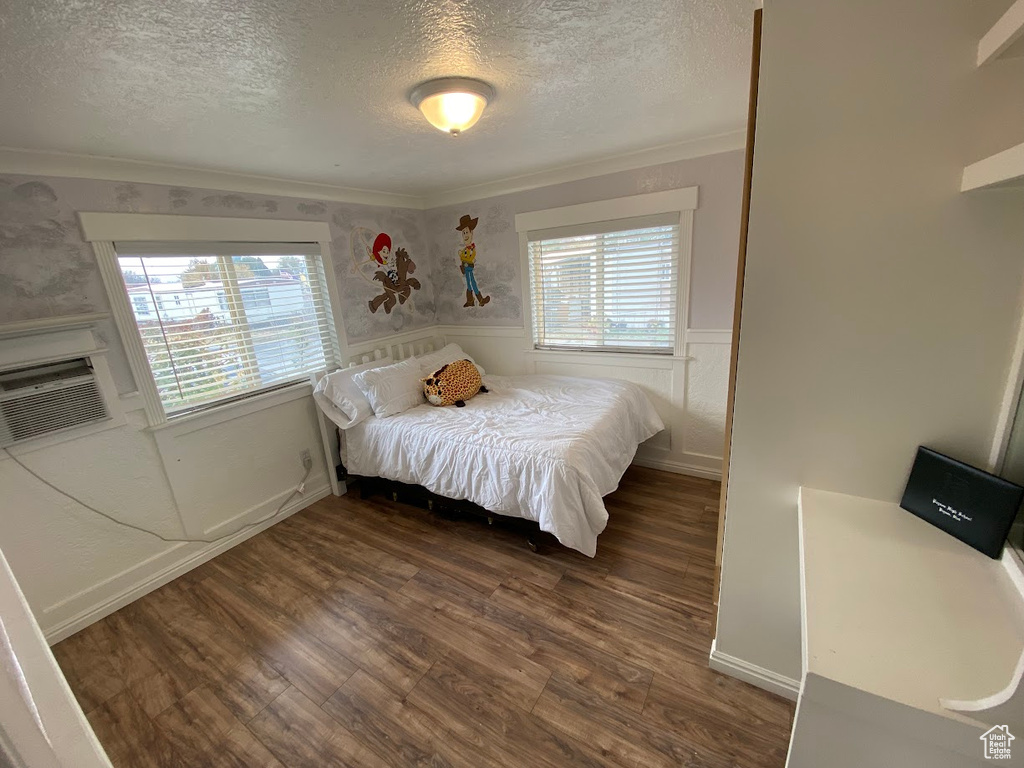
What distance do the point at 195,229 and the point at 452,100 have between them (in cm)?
174

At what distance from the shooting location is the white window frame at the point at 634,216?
2.65 metres

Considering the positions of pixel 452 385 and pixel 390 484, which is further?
pixel 452 385

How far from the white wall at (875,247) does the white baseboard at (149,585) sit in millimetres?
2924

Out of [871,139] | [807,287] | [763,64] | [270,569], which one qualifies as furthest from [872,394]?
[270,569]

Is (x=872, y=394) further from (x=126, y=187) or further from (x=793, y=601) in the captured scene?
(x=126, y=187)

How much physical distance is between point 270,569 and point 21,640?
2.08 meters

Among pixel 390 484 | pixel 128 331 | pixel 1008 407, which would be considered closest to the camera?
pixel 1008 407

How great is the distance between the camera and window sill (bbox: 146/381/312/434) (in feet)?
7.48

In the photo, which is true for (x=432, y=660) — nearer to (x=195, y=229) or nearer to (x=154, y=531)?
(x=154, y=531)

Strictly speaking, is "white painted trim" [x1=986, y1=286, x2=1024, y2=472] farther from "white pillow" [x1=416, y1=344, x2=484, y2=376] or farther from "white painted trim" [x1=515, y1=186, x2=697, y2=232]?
"white pillow" [x1=416, y1=344, x2=484, y2=376]

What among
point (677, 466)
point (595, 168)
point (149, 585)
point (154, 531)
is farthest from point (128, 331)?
point (677, 466)

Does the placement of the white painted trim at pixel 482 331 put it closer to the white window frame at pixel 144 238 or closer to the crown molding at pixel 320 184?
the crown molding at pixel 320 184

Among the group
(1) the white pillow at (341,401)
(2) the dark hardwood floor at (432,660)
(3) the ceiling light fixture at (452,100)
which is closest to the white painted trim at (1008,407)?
(2) the dark hardwood floor at (432,660)

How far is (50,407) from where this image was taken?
6.03ft
